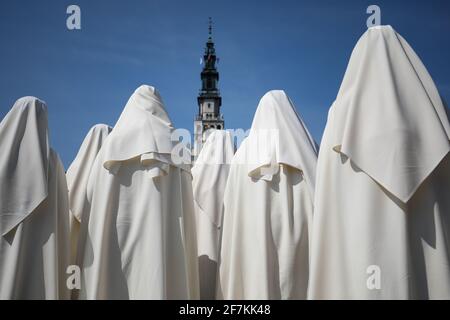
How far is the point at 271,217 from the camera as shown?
4238 millimetres

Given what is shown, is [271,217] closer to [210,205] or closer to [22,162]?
[210,205]

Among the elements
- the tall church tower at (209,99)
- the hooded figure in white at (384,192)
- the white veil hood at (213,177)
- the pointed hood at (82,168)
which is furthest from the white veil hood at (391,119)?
the tall church tower at (209,99)

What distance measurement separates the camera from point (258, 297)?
3.97m

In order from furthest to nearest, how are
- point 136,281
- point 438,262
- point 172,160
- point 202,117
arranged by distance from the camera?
point 202,117, point 172,160, point 136,281, point 438,262

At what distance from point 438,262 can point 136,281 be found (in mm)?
2756

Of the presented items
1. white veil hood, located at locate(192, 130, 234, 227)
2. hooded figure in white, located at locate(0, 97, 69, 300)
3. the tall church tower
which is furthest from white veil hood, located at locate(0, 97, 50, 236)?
the tall church tower

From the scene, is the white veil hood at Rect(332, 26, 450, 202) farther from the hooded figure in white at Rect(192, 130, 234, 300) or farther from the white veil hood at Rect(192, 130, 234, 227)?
the white veil hood at Rect(192, 130, 234, 227)

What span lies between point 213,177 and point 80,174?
7.69 feet

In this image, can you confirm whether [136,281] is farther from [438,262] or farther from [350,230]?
[438,262]

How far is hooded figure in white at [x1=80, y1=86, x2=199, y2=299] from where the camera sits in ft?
12.3

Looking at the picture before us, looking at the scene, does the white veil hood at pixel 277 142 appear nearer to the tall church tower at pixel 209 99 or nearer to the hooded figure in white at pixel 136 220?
the hooded figure in white at pixel 136 220
